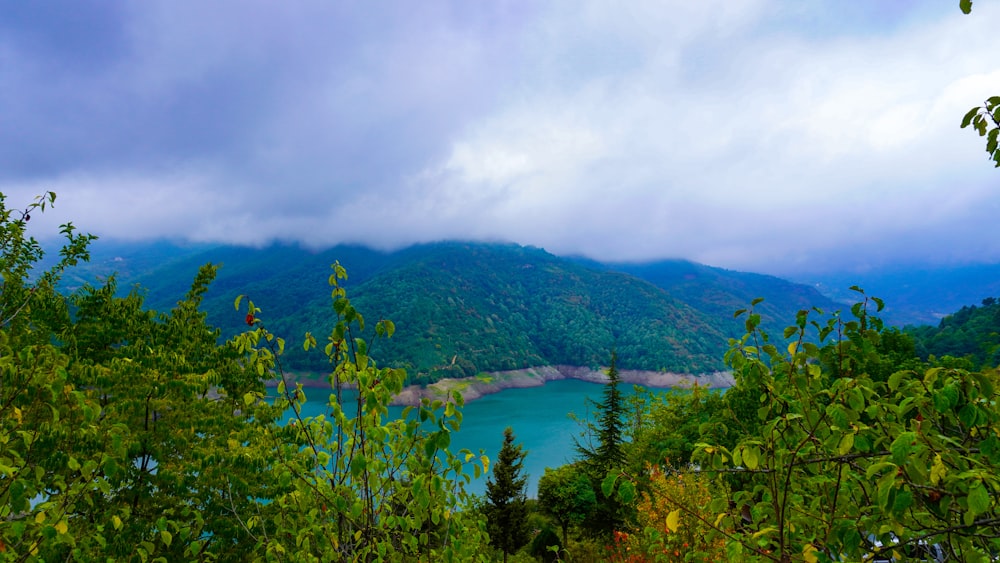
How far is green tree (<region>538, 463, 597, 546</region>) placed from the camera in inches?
916

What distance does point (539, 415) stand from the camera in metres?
81.6

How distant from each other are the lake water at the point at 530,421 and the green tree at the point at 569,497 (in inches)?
627

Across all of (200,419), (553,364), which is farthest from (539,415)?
(200,419)

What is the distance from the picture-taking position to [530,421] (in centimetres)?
7650

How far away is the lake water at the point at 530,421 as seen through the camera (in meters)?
55.9

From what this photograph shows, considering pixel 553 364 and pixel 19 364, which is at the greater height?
pixel 19 364

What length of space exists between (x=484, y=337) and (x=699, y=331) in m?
69.4

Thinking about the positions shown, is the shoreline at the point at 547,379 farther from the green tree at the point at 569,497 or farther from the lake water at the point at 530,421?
the green tree at the point at 569,497

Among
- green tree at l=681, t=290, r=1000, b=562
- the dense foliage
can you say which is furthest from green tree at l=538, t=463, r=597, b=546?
green tree at l=681, t=290, r=1000, b=562

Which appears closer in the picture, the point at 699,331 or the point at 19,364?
the point at 19,364

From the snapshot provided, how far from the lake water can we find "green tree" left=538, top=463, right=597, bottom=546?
15.9m

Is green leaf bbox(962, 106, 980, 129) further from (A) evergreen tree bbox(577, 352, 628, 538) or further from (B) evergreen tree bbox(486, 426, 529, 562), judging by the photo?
(A) evergreen tree bbox(577, 352, 628, 538)

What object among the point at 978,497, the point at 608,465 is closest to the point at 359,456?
the point at 978,497

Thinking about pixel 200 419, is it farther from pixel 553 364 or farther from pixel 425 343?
pixel 553 364
